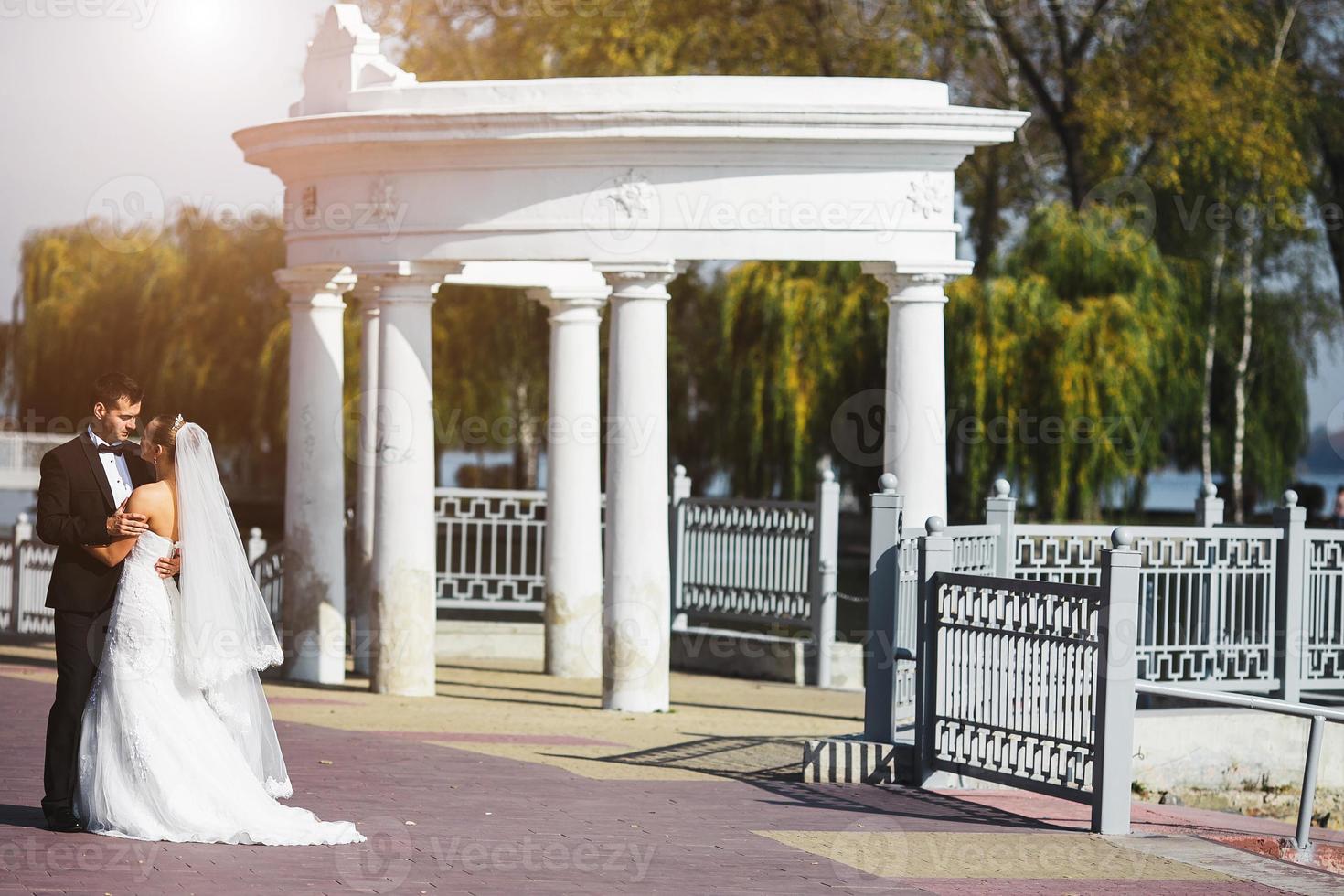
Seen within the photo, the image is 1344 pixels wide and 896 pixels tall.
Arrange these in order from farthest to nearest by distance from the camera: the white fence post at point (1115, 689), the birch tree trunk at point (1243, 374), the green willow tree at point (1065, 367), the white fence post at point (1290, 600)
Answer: the birch tree trunk at point (1243, 374) < the green willow tree at point (1065, 367) < the white fence post at point (1290, 600) < the white fence post at point (1115, 689)

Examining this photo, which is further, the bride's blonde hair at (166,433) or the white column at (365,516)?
the white column at (365,516)

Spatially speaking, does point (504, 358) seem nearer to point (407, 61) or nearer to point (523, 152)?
point (407, 61)

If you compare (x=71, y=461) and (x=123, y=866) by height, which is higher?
(x=71, y=461)

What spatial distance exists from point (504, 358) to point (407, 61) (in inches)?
223

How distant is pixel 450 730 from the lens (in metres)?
12.8

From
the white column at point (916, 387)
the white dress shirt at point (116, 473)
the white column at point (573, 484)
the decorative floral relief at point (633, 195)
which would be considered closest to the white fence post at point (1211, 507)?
the white column at point (916, 387)

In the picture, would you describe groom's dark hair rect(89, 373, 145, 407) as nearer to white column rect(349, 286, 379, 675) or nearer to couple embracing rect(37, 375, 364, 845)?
couple embracing rect(37, 375, 364, 845)

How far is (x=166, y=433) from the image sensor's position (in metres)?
8.93

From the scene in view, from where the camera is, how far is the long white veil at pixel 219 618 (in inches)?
347

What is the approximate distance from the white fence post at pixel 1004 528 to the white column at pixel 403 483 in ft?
14.8

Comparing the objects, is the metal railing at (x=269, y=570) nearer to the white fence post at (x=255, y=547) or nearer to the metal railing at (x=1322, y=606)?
the white fence post at (x=255, y=547)

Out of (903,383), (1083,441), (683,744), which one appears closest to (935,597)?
(683,744)

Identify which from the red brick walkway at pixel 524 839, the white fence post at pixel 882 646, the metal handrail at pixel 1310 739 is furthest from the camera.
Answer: the white fence post at pixel 882 646

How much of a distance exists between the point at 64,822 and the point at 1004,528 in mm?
6563
